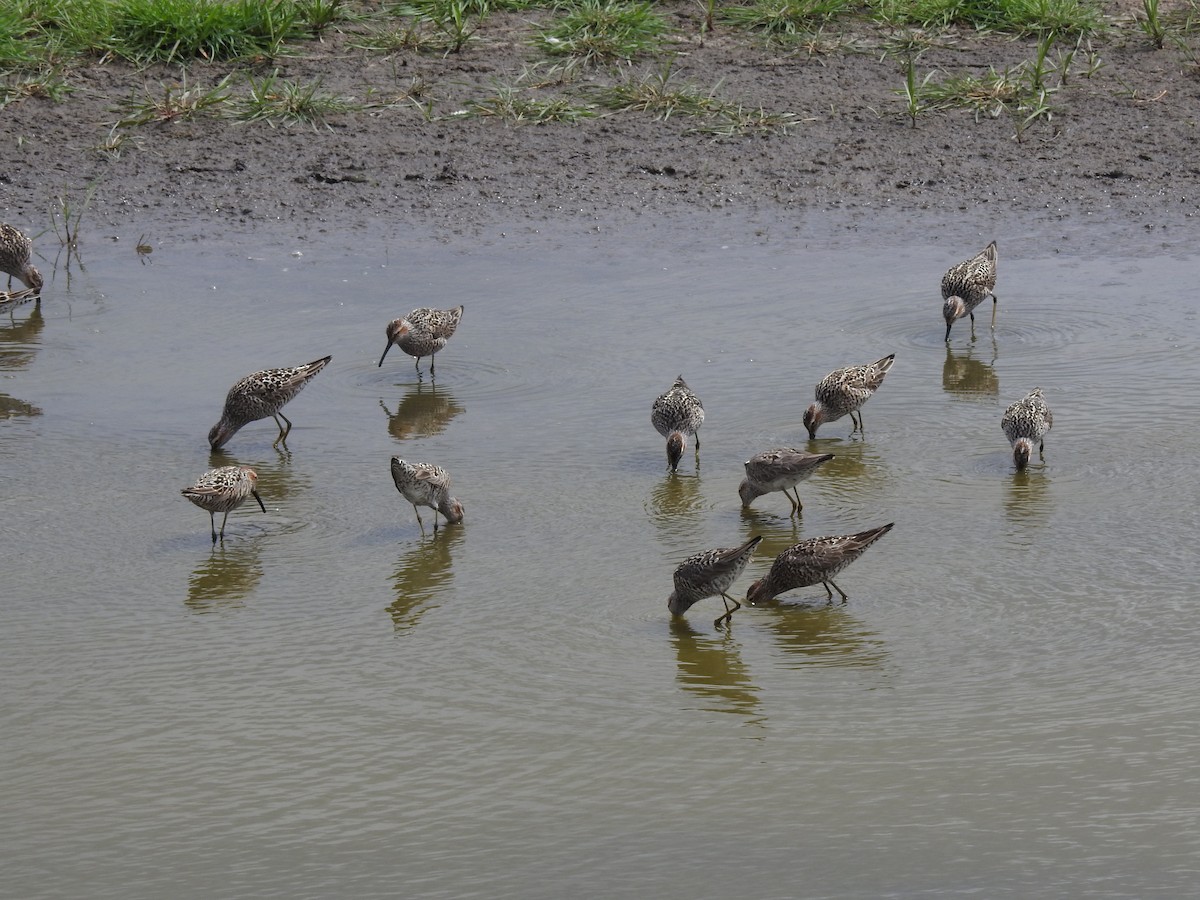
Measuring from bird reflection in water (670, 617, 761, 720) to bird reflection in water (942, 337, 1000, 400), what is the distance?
396cm

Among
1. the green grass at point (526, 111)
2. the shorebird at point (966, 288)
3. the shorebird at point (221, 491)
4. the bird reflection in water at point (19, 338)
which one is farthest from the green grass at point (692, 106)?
the shorebird at point (221, 491)

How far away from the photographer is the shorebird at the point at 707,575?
817 centimetres

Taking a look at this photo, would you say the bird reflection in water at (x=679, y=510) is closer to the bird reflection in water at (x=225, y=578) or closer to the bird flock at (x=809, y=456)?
the bird flock at (x=809, y=456)

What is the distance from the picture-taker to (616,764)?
6898 mm

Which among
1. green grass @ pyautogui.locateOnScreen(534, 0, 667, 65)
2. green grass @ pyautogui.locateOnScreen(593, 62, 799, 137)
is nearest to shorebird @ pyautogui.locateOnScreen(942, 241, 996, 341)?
green grass @ pyautogui.locateOnScreen(593, 62, 799, 137)

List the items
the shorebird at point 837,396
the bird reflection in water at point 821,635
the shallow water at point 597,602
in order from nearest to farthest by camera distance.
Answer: the shallow water at point 597,602
the bird reflection in water at point 821,635
the shorebird at point 837,396

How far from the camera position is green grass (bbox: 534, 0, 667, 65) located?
18.0 meters

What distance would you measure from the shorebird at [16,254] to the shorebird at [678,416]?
6.01 m

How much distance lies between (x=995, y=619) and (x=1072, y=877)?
2.13 m

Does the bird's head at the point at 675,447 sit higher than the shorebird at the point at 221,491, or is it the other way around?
the bird's head at the point at 675,447

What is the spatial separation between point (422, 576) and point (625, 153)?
8.30m

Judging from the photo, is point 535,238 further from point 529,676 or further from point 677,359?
point 529,676

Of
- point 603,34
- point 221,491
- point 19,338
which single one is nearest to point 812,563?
point 221,491

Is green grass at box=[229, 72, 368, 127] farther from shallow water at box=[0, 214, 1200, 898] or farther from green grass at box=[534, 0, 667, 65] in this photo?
shallow water at box=[0, 214, 1200, 898]
